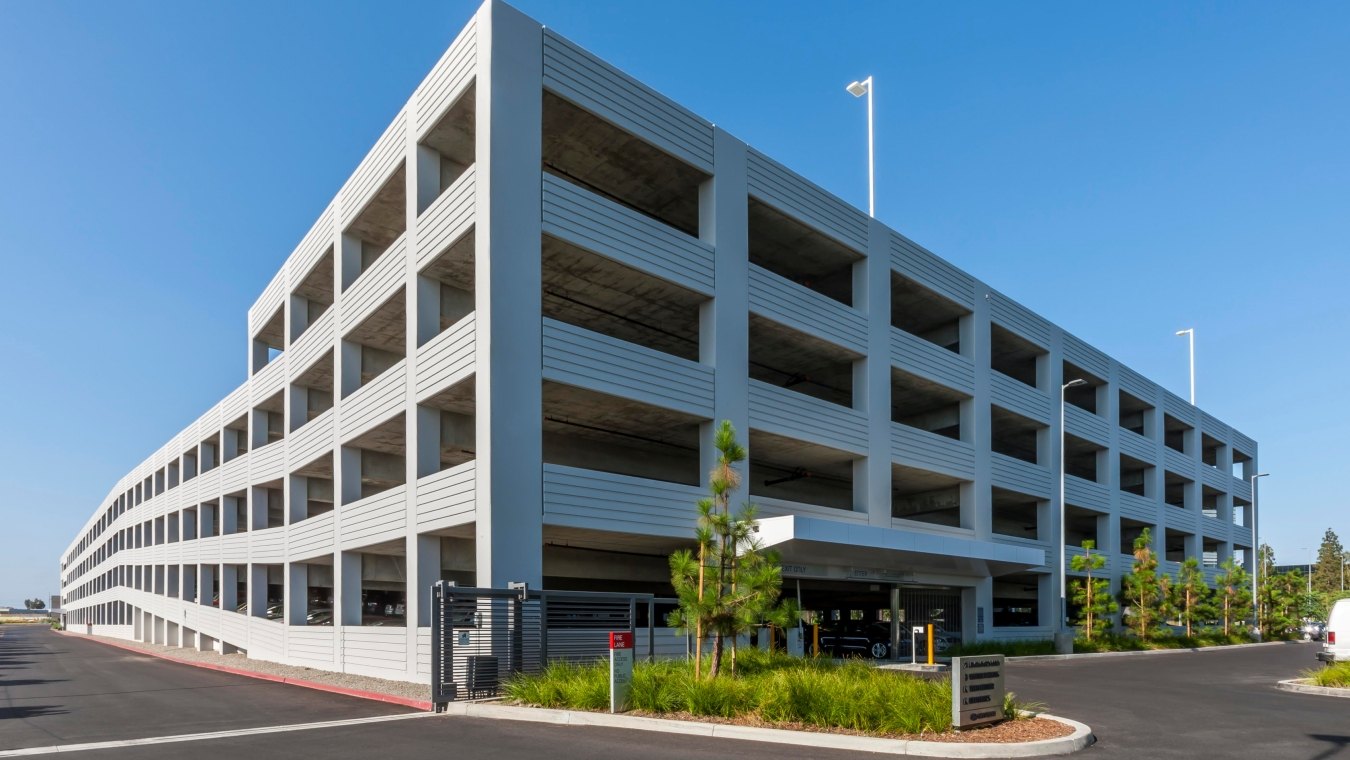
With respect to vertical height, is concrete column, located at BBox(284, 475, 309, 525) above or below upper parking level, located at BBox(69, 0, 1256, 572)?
below

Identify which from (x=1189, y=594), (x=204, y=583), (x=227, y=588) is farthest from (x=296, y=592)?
(x=1189, y=594)

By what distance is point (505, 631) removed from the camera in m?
19.6

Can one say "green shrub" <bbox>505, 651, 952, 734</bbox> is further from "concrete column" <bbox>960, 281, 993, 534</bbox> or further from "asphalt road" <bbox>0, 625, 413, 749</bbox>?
"concrete column" <bbox>960, 281, 993, 534</bbox>

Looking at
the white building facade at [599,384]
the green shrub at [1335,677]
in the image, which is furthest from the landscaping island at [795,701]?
the green shrub at [1335,677]

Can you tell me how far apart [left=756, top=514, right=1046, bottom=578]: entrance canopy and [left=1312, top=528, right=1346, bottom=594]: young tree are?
126m

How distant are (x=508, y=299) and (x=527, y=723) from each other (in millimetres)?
10146

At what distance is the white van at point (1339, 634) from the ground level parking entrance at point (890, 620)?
40.2 feet

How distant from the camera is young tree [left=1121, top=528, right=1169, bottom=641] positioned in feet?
149

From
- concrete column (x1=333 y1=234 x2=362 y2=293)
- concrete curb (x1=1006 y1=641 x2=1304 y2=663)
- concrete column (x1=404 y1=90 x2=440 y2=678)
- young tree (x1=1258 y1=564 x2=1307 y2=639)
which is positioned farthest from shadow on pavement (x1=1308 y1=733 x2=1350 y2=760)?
young tree (x1=1258 y1=564 x2=1307 y2=639)

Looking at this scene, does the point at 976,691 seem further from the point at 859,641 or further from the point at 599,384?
the point at 859,641

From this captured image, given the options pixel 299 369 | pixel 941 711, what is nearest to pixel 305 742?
pixel 941 711

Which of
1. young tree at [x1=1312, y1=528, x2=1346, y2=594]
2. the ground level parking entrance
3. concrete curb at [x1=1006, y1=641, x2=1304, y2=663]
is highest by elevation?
the ground level parking entrance

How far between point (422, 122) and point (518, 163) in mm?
4773

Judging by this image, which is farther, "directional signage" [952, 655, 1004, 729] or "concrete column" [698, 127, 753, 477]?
"concrete column" [698, 127, 753, 477]
